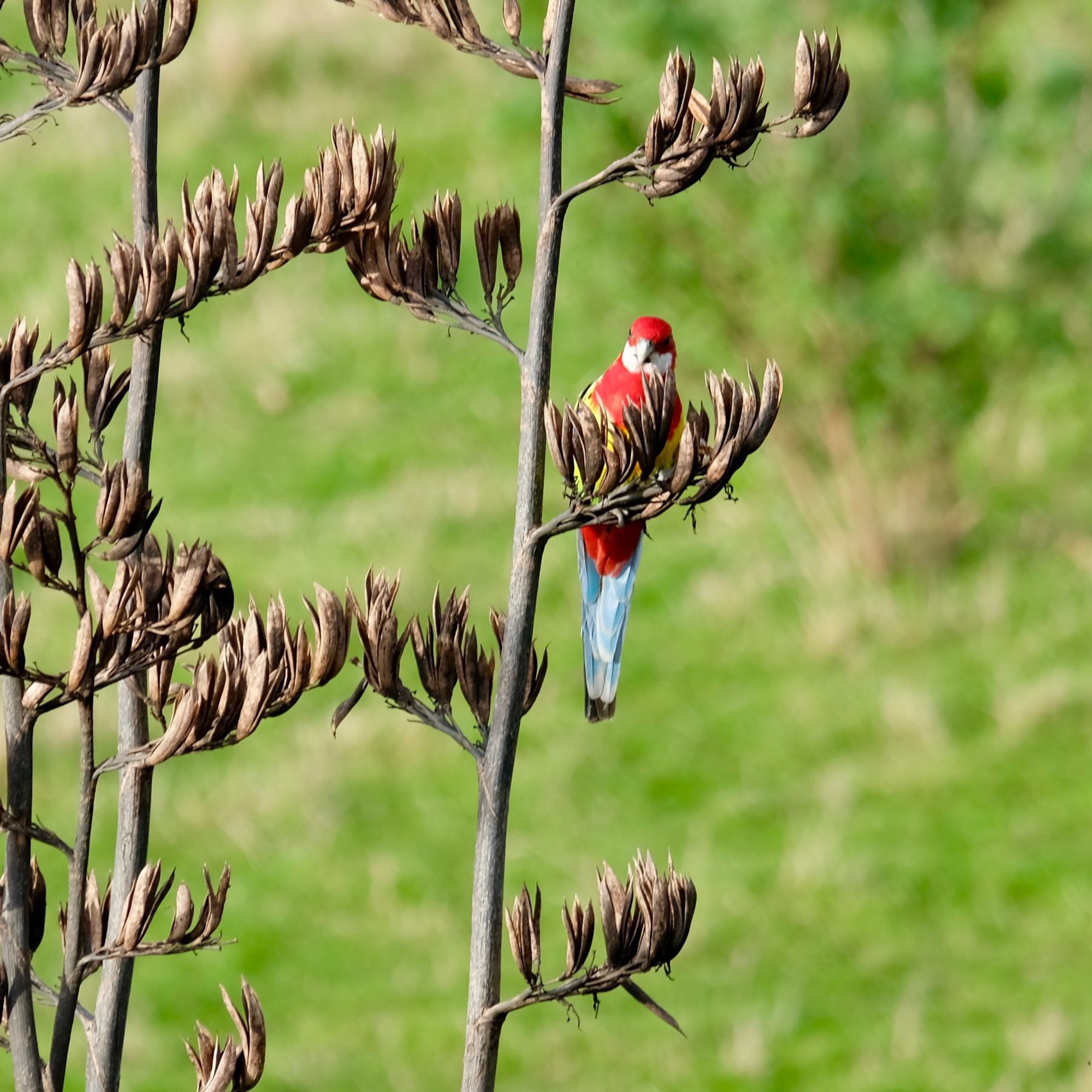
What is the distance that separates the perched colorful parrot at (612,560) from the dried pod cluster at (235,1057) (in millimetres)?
1411

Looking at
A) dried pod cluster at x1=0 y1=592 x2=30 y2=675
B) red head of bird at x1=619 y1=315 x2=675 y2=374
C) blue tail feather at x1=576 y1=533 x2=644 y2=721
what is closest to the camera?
dried pod cluster at x1=0 y1=592 x2=30 y2=675

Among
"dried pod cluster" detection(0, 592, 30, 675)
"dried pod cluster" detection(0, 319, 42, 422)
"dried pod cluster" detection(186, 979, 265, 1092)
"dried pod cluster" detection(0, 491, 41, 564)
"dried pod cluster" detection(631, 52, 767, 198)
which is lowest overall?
"dried pod cluster" detection(186, 979, 265, 1092)

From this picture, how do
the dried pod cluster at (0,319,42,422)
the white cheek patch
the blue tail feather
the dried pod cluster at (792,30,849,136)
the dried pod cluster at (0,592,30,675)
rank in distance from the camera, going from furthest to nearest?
1. the white cheek patch
2. the blue tail feather
3. the dried pod cluster at (792,30,849,136)
4. the dried pod cluster at (0,319,42,422)
5. the dried pod cluster at (0,592,30,675)

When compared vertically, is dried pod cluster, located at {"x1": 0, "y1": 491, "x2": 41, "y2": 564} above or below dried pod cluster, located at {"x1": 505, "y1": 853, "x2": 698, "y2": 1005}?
above

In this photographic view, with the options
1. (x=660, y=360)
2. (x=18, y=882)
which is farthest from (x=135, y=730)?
(x=660, y=360)

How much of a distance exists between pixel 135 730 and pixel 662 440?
126 centimetres

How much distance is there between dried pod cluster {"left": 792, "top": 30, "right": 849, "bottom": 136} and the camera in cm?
387

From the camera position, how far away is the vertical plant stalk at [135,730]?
379 centimetres

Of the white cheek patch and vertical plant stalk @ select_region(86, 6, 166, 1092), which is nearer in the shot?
vertical plant stalk @ select_region(86, 6, 166, 1092)

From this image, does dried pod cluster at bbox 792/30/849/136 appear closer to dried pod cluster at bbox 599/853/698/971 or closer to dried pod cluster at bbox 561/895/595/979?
dried pod cluster at bbox 599/853/698/971

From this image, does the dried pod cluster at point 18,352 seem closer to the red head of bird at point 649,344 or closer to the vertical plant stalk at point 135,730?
the vertical plant stalk at point 135,730

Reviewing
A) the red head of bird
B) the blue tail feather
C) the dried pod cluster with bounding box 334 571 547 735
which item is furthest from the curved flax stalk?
the red head of bird

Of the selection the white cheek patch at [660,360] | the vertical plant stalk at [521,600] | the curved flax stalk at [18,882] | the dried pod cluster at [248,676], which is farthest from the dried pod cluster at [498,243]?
the white cheek patch at [660,360]

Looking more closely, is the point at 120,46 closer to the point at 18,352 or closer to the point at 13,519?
the point at 18,352
